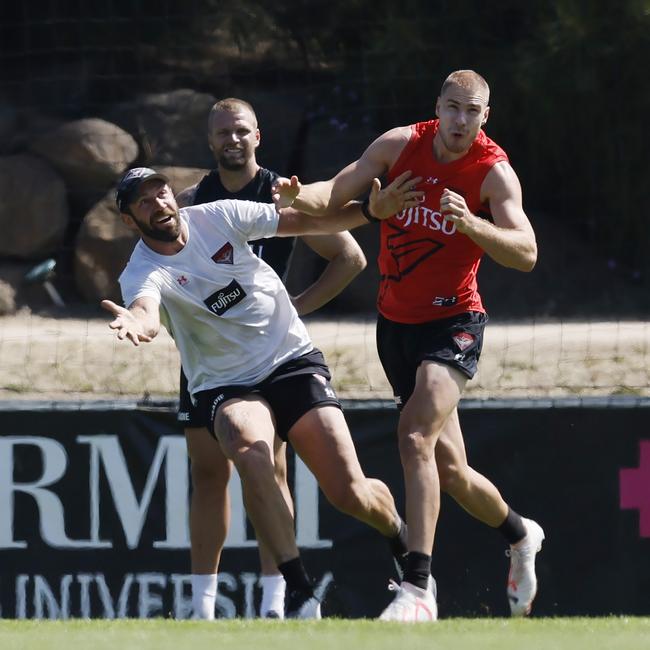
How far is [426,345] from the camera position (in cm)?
636

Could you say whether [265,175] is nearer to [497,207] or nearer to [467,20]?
[497,207]

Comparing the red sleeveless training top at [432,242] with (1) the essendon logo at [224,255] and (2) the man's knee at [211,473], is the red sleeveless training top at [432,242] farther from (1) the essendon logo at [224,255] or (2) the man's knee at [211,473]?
(2) the man's knee at [211,473]

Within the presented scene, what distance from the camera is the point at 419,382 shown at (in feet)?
20.3

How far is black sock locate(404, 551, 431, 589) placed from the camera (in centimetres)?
584

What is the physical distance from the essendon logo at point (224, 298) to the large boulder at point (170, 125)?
8.19m

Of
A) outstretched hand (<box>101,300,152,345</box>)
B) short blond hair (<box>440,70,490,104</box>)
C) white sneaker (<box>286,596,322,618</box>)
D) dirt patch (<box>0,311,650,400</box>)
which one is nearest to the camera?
Result: outstretched hand (<box>101,300,152,345</box>)

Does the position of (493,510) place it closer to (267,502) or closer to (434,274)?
(434,274)

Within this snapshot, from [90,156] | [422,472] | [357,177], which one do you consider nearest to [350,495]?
[422,472]

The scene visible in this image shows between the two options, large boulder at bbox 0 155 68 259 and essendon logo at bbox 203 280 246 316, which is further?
large boulder at bbox 0 155 68 259

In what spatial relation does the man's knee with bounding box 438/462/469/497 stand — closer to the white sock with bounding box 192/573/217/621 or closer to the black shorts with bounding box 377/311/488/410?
the black shorts with bounding box 377/311/488/410

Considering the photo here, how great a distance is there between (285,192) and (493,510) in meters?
1.74

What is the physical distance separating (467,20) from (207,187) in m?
7.22

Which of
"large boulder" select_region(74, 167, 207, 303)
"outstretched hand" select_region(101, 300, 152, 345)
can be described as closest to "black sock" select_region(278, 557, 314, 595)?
"outstretched hand" select_region(101, 300, 152, 345)

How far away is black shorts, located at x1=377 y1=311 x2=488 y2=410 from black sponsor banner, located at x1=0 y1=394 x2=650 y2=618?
1.16 meters
